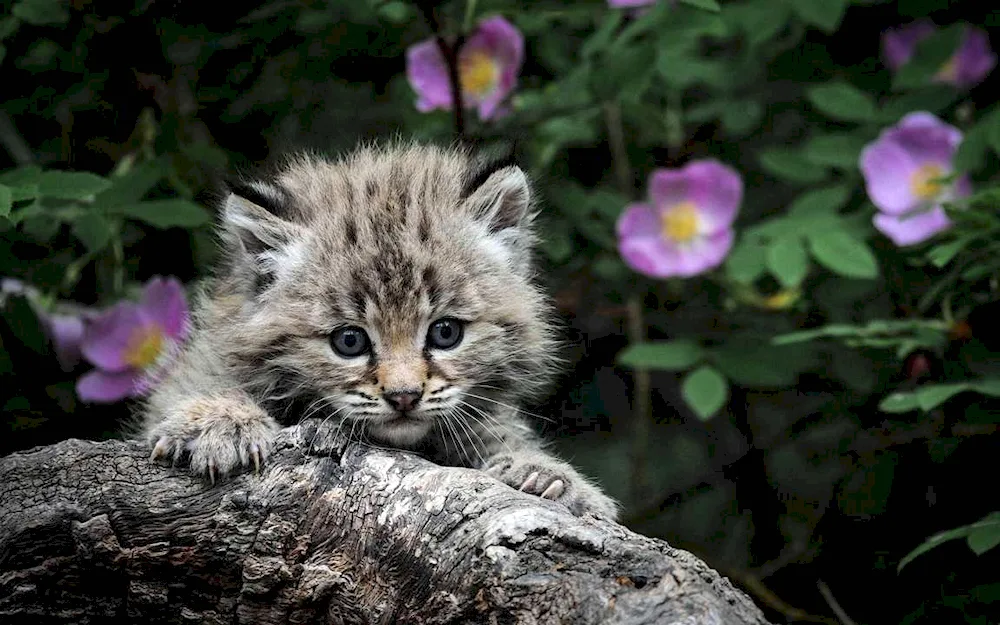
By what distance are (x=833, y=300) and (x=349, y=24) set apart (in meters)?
2.17

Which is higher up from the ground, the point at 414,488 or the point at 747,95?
the point at 414,488

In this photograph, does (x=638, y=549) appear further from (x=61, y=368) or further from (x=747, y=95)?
(x=747, y=95)

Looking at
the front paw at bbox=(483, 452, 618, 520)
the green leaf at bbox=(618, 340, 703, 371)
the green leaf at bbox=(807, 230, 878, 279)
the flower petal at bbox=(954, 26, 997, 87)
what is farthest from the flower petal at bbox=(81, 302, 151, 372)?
the flower petal at bbox=(954, 26, 997, 87)

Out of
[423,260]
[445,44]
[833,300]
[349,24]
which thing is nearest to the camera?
[423,260]

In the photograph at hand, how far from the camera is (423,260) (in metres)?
3.24

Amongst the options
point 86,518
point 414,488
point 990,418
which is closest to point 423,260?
point 414,488

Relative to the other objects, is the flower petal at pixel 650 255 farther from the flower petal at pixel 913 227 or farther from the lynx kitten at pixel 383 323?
the lynx kitten at pixel 383 323

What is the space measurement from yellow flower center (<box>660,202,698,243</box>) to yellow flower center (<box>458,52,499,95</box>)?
2.82 feet

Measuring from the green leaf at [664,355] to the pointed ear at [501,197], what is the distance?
94cm

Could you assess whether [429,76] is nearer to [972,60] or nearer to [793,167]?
[793,167]

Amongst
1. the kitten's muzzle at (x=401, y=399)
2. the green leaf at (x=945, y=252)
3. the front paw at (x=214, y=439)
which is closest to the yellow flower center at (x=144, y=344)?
the front paw at (x=214, y=439)

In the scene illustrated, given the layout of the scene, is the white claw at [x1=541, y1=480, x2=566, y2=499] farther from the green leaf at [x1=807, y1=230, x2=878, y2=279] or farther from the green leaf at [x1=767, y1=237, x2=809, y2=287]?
the green leaf at [x1=807, y1=230, x2=878, y2=279]

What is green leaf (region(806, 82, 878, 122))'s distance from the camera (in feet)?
14.6

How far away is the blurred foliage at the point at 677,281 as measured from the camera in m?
3.85
